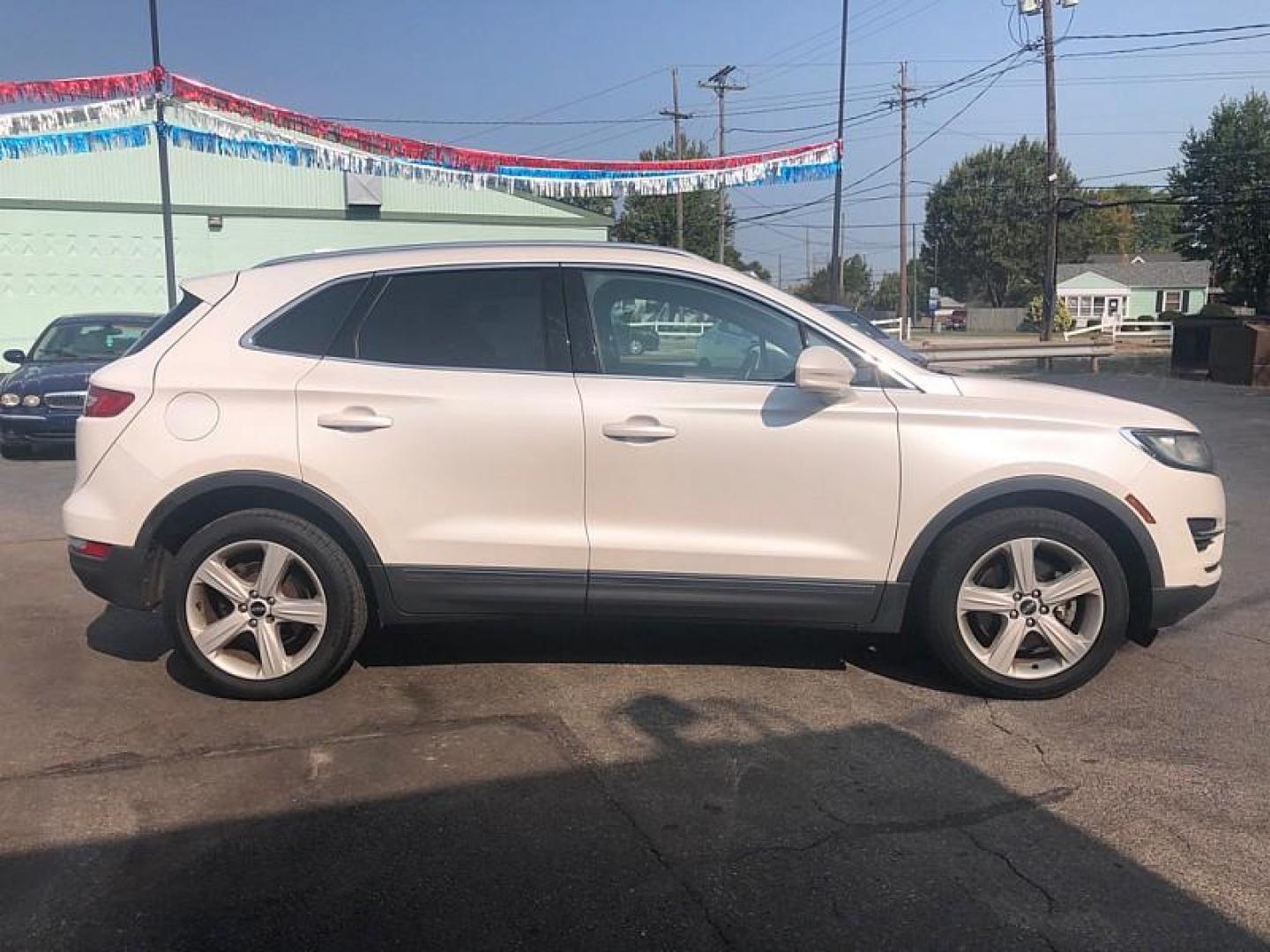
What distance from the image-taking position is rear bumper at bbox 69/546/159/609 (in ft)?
14.1

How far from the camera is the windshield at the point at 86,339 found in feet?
39.4

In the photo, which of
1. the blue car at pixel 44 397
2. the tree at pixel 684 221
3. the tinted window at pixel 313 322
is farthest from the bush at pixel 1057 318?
the tinted window at pixel 313 322

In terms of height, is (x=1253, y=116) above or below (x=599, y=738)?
above

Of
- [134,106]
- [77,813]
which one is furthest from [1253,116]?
[77,813]

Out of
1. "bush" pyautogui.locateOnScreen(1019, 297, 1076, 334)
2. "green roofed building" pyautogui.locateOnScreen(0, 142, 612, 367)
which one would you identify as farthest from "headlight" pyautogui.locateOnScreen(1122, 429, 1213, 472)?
"bush" pyautogui.locateOnScreen(1019, 297, 1076, 334)

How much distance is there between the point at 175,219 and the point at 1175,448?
2500cm

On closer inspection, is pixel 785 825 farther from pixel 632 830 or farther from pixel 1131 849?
Result: pixel 1131 849

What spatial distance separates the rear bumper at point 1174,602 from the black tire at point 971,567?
0.11 metres

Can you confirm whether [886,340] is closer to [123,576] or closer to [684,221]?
[123,576]

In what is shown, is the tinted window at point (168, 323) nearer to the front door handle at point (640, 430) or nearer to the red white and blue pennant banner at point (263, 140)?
the front door handle at point (640, 430)

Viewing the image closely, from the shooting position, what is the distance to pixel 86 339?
12227 millimetres

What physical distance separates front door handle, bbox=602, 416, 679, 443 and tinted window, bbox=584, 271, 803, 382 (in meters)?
0.23

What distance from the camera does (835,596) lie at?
427 cm

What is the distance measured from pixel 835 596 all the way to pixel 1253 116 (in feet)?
150
